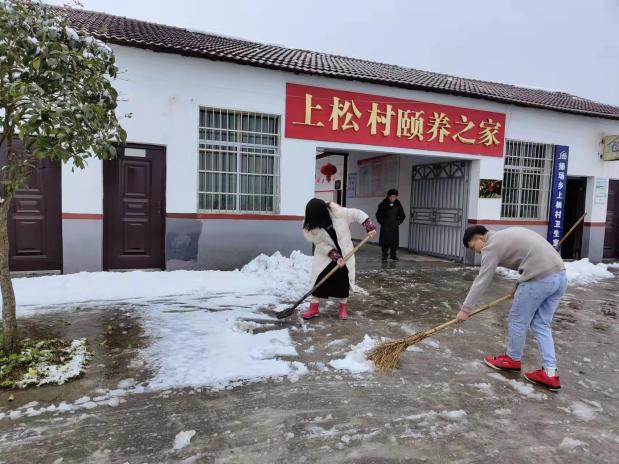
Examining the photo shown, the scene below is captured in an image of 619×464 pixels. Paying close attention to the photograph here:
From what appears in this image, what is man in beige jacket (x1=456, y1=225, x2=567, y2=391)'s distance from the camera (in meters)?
3.38

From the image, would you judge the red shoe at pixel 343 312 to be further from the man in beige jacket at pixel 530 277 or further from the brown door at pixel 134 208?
the brown door at pixel 134 208

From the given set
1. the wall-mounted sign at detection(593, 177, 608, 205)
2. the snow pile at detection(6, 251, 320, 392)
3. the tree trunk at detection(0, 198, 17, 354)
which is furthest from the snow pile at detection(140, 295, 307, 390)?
the wall-mounted sign at detection(593, 177, 608, 205)

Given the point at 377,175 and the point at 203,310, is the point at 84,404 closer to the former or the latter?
the point at 203,310

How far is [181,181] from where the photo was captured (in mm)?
7160

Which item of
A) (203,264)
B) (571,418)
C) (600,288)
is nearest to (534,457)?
(571,418)

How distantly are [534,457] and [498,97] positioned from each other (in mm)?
8328

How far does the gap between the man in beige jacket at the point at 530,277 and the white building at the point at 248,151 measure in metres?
4.83

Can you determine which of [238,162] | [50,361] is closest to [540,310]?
[50,361]

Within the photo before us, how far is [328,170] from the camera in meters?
13.4

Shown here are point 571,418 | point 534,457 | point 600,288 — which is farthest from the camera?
point 600,288

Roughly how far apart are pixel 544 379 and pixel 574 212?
9.29m

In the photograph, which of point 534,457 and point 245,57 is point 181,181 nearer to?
point 245,57

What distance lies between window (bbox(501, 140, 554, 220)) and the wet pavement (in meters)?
6.09

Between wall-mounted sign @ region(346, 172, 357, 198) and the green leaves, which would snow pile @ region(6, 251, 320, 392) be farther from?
wall-mounted sign @ region(346, 172, 357, 198)
